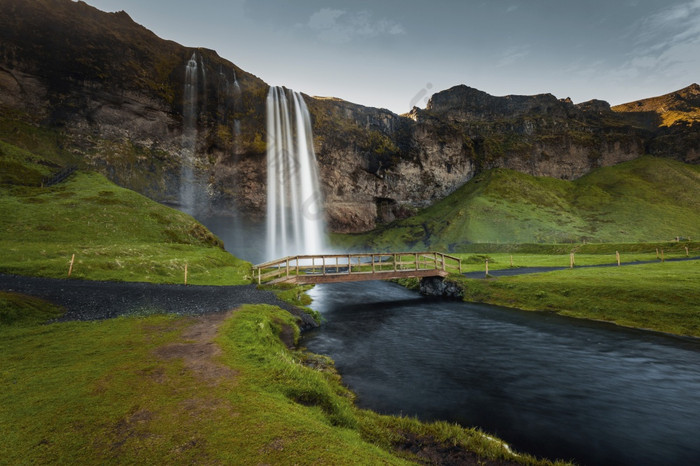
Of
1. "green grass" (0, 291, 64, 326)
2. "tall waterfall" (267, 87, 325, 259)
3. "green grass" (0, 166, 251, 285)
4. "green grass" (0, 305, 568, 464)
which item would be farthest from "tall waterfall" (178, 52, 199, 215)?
"green grass" (0, 305, 568, 464)

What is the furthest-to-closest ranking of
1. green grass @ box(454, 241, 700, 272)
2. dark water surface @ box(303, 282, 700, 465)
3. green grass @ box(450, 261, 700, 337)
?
1. green grass @ box(454, 241, 700, 272)
2. green grass @ box(450, 261, 700, 337)
3. dark water surface @ box(303, 282, 700, 465)

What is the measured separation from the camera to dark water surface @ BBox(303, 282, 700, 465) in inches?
400

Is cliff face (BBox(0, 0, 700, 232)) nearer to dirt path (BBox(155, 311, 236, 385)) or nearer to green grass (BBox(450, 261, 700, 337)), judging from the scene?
dirt path (BBox(155, 311, 236, 385))

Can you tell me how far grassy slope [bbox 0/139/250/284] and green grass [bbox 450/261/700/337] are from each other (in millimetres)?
28837

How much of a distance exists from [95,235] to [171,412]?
4131cm

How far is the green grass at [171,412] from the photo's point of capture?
18.3 ft

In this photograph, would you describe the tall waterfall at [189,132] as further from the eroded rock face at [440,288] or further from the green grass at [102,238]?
the eroded rock face at [440,288]

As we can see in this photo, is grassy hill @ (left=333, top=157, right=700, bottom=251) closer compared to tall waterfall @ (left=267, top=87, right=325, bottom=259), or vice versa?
tall waterfall @ (left=267, top=87, right=325, bottom=259)

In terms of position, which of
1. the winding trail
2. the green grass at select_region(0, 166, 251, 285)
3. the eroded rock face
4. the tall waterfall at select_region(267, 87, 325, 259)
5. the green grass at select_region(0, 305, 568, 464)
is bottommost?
the eroded rock face

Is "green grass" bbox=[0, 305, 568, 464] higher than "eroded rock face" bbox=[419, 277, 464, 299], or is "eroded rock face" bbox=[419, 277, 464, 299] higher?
"green grass" bbox=[0, 305, 568, 464]

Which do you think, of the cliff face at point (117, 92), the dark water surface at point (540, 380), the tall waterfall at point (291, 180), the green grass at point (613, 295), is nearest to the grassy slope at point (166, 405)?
the dark water surface at point (540, 380)

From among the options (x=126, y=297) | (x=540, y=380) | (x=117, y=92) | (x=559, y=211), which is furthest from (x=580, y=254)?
(x=117, y=92)

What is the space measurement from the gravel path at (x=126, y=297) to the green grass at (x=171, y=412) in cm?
483

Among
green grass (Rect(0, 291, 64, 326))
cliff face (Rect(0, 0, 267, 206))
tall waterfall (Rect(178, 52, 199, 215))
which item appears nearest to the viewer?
green grass (Rect(0, 291, 64, 326))
